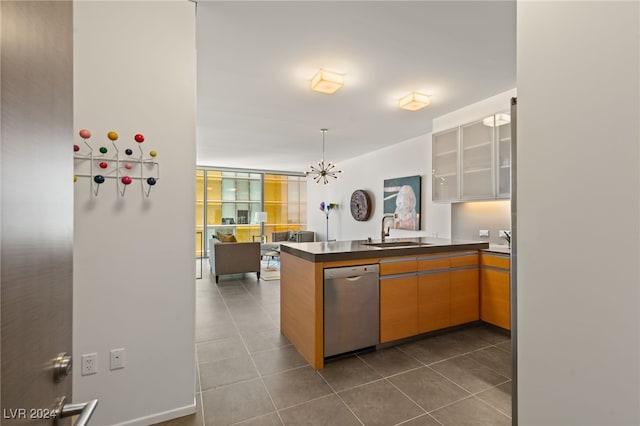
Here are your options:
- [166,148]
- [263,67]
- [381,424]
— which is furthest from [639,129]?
[263,67]

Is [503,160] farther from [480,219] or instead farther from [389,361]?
[389,361]

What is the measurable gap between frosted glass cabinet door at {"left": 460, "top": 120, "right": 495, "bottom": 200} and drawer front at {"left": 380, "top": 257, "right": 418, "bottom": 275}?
142 centimetres

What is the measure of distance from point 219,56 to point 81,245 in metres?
1.97

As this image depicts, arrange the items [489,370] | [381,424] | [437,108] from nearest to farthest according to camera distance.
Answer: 1. [381,424]
2. [489,370]
3. [437,108]

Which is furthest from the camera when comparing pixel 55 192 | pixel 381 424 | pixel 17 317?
pixel 381 424

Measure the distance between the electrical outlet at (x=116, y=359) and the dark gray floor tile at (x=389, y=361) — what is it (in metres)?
1.84

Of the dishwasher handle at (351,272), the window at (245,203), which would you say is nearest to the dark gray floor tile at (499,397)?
the dishwasher handle at (351,272)

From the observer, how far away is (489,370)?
2.46 m

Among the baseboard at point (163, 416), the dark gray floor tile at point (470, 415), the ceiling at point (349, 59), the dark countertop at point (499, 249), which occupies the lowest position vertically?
the dark gray floor tile at point (470, 415)

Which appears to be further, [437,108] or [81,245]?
[437,108]

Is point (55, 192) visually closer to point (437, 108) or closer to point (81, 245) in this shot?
point (81, 245)

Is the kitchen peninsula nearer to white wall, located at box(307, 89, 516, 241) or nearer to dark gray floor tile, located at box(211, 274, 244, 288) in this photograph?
white wall, located at box(307, 89, 516, 241)

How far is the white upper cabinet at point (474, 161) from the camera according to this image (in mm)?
3414

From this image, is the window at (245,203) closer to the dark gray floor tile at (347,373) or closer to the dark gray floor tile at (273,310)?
the dark gray floor tile at (273,310)
